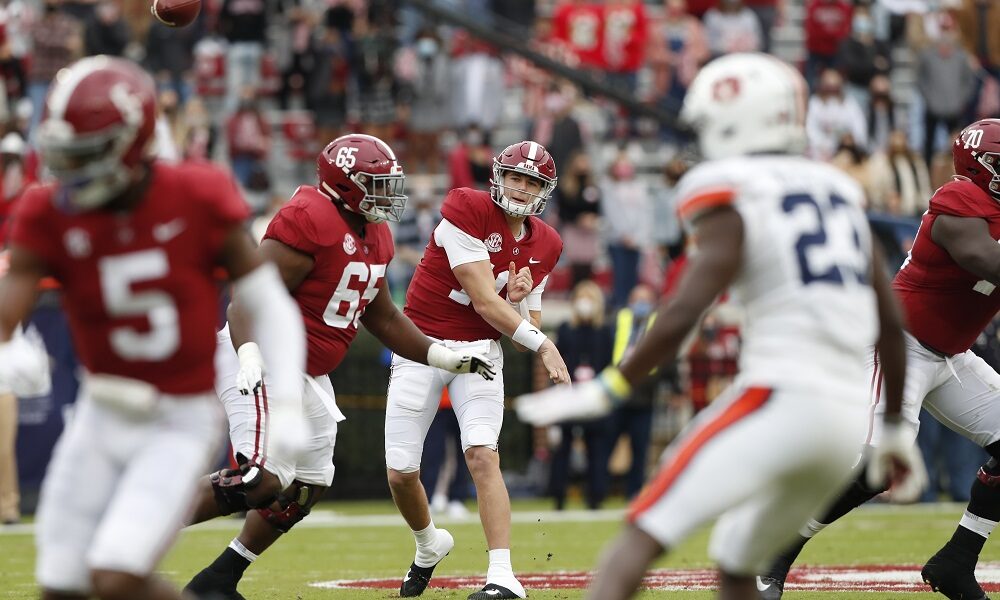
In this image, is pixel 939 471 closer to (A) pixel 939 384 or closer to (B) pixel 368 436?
(B) pixel 368 436

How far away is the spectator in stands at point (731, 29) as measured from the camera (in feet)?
55.7

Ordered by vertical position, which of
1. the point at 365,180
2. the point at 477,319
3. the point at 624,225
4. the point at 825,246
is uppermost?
the point at 825,246

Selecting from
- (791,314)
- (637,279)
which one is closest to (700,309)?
(791,314)

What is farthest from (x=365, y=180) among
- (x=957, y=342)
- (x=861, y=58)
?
(x=861, y=58)

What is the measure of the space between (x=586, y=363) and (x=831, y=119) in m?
4.58

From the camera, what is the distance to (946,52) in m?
17.0

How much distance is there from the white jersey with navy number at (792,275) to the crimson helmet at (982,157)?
9.16 feet

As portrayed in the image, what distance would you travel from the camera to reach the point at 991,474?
264 inches

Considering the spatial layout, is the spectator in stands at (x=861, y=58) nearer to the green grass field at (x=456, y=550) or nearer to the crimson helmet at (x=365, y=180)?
the green grass field at (x=456, y=550)

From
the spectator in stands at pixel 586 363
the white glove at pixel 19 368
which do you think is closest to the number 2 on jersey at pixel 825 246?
the white glove at pixel 19 368

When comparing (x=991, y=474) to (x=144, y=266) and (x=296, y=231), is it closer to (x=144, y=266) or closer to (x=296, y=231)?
(x=296, y=231)

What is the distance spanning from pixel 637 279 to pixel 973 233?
366 inches

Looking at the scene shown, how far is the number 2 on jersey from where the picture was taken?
4.16 meters

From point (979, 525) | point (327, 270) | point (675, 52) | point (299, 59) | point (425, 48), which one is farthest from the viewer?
point (675, 52)
